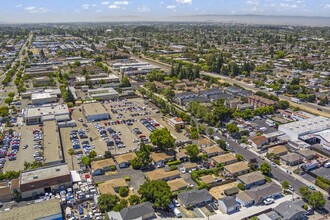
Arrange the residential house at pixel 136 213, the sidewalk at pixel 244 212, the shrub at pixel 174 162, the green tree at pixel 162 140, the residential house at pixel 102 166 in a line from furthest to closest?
the green tree at pixel 162 140, the shrub at pixel 174 162, the residential house at pixel 102 166, the sidewalk at pixel 244 212, the residential house at pixel 136 213

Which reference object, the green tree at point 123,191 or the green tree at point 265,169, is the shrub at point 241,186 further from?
the green tree at point 123,191

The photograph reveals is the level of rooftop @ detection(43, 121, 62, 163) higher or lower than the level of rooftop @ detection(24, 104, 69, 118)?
lower

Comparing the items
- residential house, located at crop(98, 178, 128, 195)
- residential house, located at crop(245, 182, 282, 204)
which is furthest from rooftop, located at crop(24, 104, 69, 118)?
residential house, located at crop(245, 182, 282, 204)

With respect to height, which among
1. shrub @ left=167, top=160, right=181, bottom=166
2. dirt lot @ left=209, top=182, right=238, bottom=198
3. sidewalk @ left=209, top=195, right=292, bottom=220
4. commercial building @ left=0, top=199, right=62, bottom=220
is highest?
commercial building @ left=0, top=199, right=62, bottom=220

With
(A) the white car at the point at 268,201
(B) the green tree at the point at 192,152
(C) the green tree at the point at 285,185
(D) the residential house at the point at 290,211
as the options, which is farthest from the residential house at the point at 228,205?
(B) the green tree at the point at 192,152

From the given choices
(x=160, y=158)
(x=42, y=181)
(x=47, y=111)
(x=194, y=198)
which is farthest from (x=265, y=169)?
(x=47, y=111)

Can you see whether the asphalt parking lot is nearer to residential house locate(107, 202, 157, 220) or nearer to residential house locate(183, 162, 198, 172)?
residential house locate(107, 202, 157, 220)

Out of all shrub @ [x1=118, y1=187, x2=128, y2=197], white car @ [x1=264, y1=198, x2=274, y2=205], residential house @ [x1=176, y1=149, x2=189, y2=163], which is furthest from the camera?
residential house @ [x1=176, y1=149, x2=189, y2=163]

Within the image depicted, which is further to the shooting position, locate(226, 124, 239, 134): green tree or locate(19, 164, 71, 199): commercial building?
locate(226, 124, 239, 134): green tree
